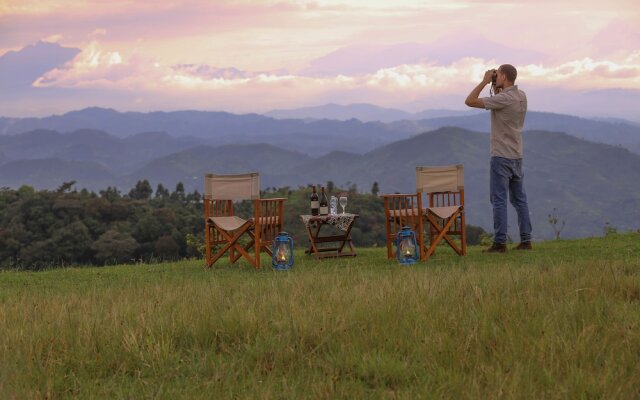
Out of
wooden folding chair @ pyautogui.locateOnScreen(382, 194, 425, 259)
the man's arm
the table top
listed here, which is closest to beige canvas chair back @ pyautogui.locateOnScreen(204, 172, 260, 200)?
the table top

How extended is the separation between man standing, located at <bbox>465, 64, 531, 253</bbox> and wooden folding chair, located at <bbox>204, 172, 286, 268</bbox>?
2262 millimetres

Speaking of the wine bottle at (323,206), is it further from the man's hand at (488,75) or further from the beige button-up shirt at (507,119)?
the man's hand at (488,75)

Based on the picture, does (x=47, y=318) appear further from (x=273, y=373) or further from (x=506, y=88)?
(x=506, y=88)

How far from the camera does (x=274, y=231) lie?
25.7ft

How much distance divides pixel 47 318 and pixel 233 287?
154 cm

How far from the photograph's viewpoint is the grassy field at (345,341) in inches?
116

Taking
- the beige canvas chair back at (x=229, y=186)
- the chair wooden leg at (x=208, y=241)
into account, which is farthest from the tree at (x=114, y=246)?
the beige canvas chair back at (x=229, y=186)

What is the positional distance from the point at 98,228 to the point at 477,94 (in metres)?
32.1

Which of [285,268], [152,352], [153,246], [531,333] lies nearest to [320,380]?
[152,352]

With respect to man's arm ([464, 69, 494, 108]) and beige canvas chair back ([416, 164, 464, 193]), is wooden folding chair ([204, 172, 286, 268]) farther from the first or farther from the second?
man's arm ([464, 69, 494, 108])

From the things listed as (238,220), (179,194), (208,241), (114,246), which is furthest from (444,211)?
(179,194)

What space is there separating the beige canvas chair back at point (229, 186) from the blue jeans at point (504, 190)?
8.16 feet

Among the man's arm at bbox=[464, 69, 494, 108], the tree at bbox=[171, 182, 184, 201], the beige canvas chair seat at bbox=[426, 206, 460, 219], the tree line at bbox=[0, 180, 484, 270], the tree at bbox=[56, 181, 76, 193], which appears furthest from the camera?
the tree at bbox=[171, 182, 184, 201]

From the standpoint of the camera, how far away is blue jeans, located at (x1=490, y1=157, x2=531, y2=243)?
7504 millimetres
